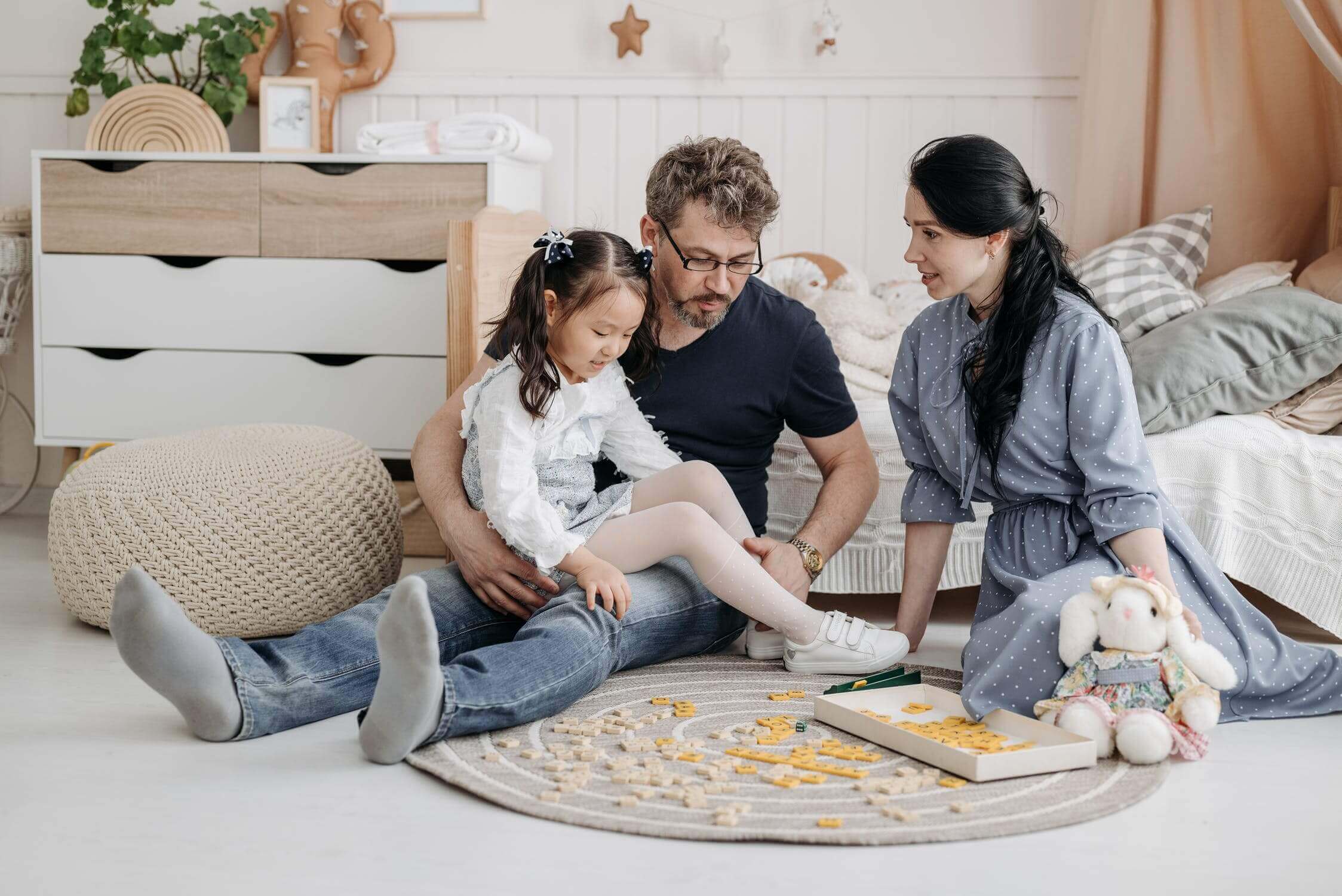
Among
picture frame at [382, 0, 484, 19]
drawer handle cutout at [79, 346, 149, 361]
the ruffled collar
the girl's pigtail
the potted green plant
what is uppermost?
picture frame at [382, 0, 484, 19]

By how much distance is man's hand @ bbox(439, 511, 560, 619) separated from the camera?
172 cm

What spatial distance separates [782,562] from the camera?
1863mm

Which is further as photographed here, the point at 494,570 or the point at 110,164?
the point at 110,164

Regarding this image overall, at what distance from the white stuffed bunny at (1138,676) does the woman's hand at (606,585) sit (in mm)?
545

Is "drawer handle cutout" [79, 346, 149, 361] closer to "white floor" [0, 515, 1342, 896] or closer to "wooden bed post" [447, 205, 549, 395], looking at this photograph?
"wooden bed post" [447, 205, 549, 395]

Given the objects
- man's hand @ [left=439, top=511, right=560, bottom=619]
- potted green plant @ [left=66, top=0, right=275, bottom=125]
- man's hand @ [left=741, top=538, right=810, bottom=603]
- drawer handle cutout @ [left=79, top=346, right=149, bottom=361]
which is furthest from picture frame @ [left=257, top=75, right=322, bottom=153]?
man's hand @ [left=741, top=538, right=810, bottom=603]

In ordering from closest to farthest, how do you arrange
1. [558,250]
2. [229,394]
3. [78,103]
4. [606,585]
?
[606,585]
[558,250]
[229,394]
[78,103]

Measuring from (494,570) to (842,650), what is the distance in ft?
1.71

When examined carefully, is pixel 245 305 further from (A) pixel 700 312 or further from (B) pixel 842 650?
(B) pixel 842 650

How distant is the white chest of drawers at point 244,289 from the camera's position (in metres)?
2.79

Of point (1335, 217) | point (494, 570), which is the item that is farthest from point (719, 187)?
point (1335, 217)

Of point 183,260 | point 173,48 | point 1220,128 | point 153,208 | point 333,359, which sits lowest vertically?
point 333,359

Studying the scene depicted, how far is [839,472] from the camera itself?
2.01 meters

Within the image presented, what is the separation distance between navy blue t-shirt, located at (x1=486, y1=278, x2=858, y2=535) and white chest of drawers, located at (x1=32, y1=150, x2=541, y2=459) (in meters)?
0.98
